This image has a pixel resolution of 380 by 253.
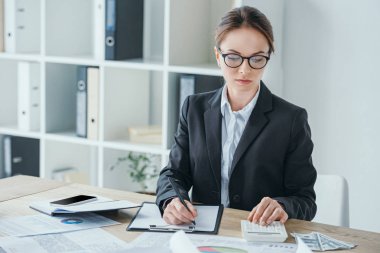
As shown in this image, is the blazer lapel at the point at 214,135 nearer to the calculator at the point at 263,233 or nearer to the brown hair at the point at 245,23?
the brown hair at the point at 245,23

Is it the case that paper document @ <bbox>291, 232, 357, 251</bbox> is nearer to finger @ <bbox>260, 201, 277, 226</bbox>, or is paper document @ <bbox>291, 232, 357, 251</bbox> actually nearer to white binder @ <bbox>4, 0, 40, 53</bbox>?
finger @ <bbox>260, 201, 277, 226</bbox>

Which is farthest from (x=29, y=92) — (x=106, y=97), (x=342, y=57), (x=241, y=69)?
(x=241, y=69)

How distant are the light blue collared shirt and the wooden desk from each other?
0.14 metres

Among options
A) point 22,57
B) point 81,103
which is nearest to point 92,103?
point 81,103

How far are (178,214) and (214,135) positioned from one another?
383 mm

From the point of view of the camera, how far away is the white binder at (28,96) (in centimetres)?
357

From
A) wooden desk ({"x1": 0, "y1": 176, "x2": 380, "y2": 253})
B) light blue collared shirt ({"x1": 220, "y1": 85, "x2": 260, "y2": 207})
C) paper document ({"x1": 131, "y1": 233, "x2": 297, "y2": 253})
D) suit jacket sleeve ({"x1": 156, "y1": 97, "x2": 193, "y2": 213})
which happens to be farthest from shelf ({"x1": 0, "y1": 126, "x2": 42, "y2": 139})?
paper document ({"x1": 131, "y1": 233, "x2": 297, "y2": 253})

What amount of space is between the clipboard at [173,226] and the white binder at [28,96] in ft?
5.70

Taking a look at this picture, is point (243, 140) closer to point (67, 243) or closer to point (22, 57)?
point (67, 243)

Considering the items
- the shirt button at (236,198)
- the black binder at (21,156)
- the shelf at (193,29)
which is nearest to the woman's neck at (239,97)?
the shirt button at (236,198)

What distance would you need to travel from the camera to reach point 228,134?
7.05 ft

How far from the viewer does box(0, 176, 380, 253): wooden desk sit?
1777mm

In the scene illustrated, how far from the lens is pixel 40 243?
170 cm

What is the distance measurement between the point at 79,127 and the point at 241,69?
5.73ft
